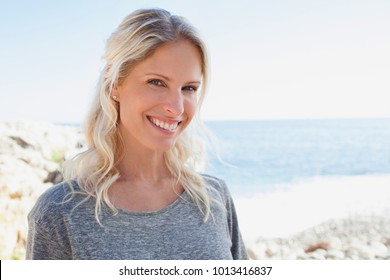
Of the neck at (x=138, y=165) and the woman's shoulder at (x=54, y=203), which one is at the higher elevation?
the neck at (x=138, y=165)

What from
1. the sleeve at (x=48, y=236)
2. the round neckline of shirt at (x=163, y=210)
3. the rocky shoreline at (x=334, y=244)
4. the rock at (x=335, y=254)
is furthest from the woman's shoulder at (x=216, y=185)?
the rock at (x=335, y=254)

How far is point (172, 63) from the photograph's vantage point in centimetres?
143

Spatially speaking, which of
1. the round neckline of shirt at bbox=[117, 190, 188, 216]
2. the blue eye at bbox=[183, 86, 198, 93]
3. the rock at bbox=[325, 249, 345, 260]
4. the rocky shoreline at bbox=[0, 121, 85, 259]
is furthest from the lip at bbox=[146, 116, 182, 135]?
the rock at bbox=[325, 249, 345, 260]

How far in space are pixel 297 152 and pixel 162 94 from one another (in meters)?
19.9

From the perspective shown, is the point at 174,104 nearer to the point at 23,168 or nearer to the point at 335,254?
the point at 23,168

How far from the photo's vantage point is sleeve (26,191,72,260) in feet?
4.39

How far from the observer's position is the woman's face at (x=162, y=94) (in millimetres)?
1409

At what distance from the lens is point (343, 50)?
72.9 ft

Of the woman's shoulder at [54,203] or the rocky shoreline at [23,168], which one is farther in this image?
the rocky shoreline at [23,168]

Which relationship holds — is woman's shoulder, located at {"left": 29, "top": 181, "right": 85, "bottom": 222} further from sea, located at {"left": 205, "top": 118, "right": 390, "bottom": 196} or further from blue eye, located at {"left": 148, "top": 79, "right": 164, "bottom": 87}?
sea, located at {"left": 205, "top": 118, "right": 390, "bottom": 196}

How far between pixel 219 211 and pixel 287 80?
2498cm

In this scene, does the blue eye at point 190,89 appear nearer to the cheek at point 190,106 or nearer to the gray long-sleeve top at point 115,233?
the cheek at point 190,106
